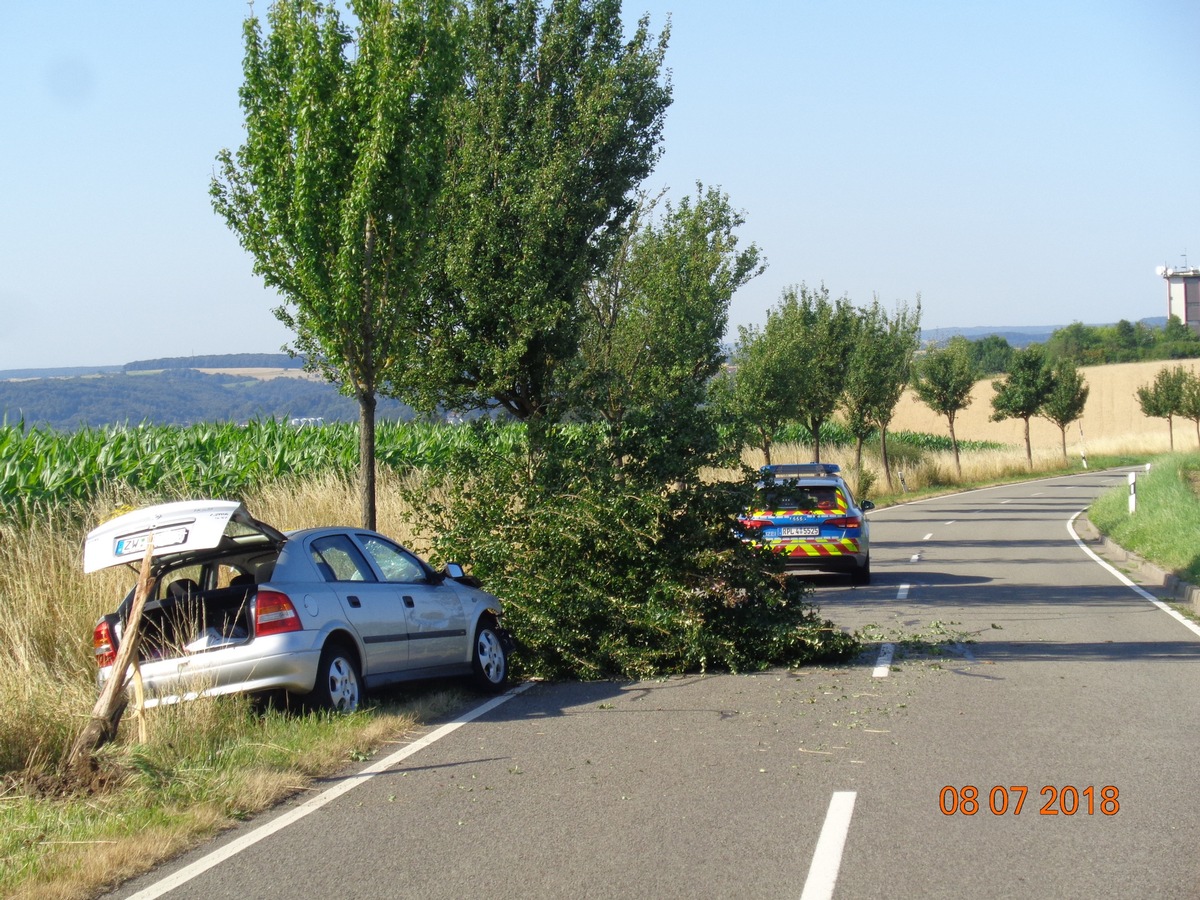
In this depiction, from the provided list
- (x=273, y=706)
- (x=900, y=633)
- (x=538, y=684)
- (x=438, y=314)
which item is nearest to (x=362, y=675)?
(x=273, y=706)

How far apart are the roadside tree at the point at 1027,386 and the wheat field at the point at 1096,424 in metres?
14.2

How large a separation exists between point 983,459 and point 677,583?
2206 inches

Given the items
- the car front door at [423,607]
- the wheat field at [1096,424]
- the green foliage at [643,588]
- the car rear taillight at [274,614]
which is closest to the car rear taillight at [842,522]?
the green foliage at [643,588]

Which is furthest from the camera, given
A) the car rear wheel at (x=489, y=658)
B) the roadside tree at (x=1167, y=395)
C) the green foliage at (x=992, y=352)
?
the green foliage at (x=992, y=352)

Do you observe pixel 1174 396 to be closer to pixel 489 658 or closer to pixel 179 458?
Result: pixel 179 458

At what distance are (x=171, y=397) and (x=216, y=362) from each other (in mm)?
22552

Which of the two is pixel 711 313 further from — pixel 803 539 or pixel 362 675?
pixel 362 675

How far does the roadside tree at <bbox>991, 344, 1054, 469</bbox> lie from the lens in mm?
67312

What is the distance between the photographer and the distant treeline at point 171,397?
39884 mm

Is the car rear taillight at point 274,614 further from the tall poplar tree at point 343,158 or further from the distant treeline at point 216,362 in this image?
the distant treeline at point 216,362

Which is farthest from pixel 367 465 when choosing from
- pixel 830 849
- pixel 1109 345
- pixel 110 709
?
pixel 1109 345

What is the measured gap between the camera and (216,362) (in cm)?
7281

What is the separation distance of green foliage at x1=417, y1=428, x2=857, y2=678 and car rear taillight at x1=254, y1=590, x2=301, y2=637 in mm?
3002

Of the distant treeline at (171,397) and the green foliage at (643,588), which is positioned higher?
the distant treeline at (171,397)
